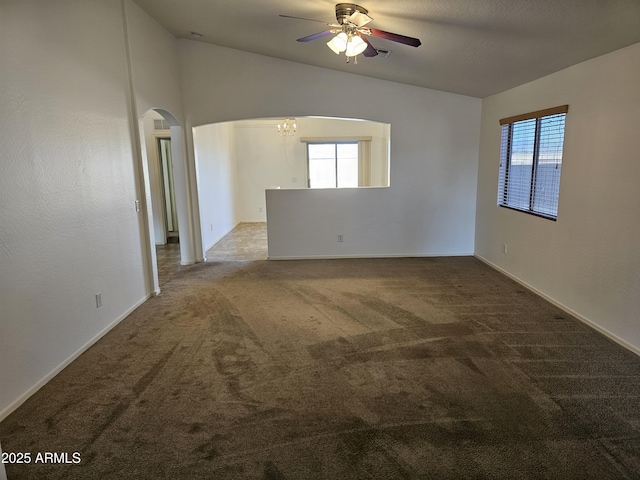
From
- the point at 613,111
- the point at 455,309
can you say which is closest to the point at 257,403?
the point at 455,309

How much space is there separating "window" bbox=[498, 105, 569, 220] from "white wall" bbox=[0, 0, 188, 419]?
14.2ft

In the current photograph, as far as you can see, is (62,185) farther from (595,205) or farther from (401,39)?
(595,205)

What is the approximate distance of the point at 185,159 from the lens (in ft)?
19.0

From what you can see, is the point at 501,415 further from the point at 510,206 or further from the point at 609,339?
→ the point at 510,206

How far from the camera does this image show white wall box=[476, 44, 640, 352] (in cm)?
302

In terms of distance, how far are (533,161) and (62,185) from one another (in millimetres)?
4603

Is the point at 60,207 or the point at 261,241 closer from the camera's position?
the point at 60,207

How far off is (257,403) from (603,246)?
3.07 meters

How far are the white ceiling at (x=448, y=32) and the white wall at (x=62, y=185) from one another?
114 cm

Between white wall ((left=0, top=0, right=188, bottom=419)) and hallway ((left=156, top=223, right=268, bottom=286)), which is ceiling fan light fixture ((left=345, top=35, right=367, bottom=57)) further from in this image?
hallway ((left=156, top=223, right=268, bottom=286))

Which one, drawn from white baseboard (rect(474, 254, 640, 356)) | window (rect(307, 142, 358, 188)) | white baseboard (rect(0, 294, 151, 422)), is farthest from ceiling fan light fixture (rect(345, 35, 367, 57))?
window (rect(307, 142, 358, 188))

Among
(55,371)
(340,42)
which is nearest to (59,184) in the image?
(55,371)

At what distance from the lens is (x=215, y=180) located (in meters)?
7.53

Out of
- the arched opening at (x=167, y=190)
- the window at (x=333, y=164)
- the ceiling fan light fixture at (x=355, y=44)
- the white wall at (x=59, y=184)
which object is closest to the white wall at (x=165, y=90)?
the arched opening at (x=167, y=190)
